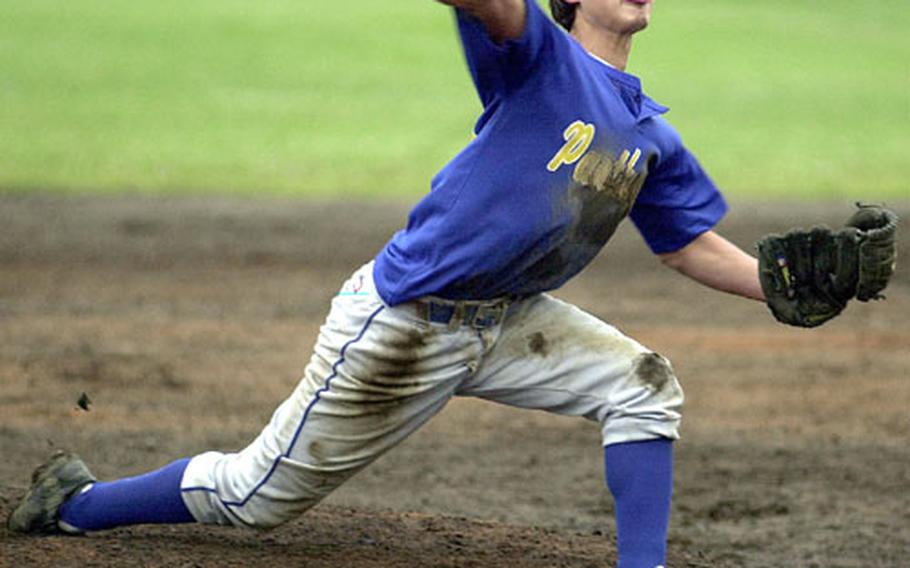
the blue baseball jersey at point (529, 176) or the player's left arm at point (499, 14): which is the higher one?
the player's left arm at point (499, 14)

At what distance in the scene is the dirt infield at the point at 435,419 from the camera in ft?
16.0

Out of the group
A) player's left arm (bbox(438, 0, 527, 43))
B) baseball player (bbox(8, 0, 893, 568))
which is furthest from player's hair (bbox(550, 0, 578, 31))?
player's left arm (bbox(438, 0, 527, 43))

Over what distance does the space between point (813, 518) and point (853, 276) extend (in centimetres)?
199

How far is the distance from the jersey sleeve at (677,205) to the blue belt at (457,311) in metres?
0.54

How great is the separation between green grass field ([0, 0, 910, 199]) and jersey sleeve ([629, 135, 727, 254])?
10294mm

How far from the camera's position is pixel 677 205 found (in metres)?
4.27

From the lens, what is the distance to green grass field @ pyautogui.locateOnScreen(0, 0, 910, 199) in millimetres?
15758

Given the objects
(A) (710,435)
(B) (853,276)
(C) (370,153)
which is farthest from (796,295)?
(C) (370,153)

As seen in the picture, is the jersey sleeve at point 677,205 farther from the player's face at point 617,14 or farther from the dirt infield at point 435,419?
the dirt infield at point 435,419

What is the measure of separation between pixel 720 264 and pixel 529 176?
0.82 m

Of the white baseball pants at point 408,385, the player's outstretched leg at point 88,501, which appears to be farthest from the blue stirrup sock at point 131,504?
the white baseball pants at point 408,385

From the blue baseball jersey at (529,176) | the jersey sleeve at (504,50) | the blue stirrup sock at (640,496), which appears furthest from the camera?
the blue stirrup sock at (640,496)

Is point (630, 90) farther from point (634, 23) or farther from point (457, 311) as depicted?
point (457, 311)

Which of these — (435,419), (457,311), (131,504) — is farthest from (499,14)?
(435,419)
